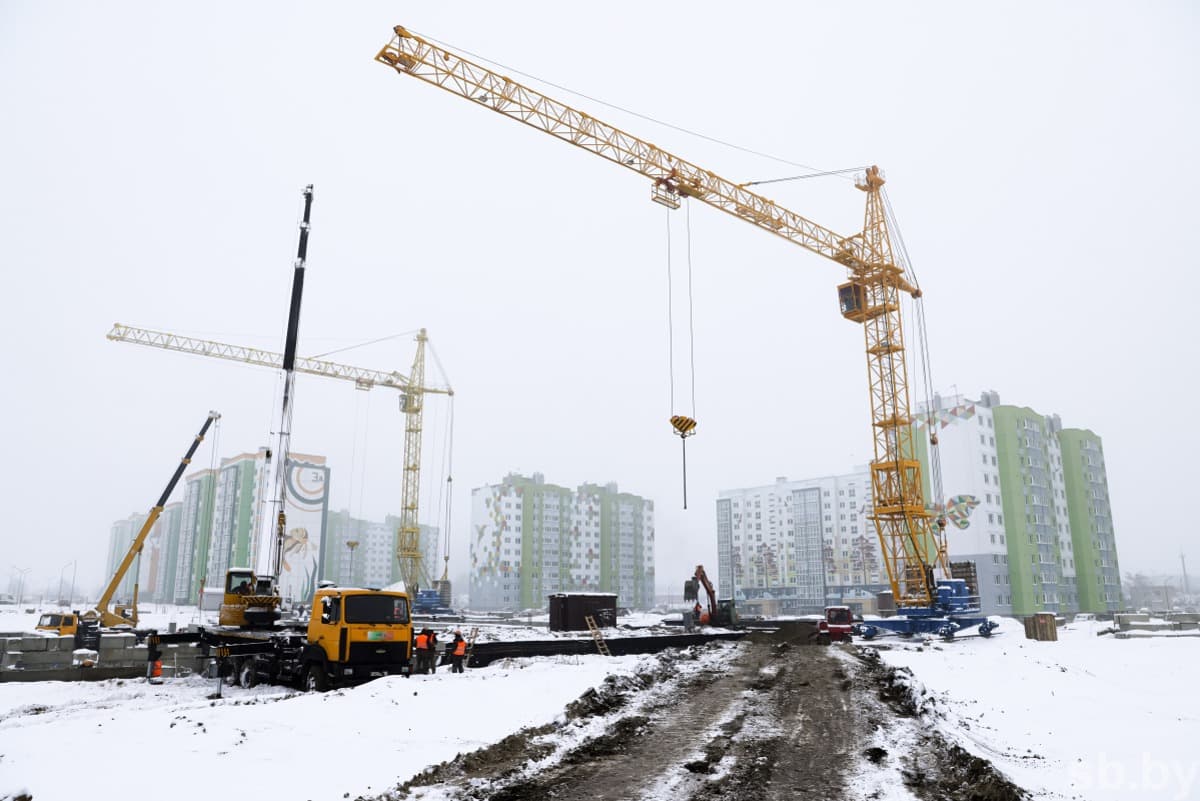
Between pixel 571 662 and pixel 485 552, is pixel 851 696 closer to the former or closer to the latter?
pixel 571 662

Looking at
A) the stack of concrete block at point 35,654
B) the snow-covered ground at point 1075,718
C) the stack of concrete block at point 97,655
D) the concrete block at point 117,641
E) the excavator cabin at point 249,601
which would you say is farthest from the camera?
the excavator cabin at point 249,601

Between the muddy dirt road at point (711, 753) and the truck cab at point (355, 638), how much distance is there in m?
5.53

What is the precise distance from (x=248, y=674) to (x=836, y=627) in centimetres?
2690

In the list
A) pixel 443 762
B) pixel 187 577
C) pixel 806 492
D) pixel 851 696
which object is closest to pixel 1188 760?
pixel 851 696

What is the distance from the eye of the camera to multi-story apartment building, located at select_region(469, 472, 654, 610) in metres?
126

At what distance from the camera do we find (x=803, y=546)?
121 metres

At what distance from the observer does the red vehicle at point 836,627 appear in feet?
112

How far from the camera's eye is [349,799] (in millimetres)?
7605

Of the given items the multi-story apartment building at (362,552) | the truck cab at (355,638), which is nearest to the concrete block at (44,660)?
the truck cab at (355,638)

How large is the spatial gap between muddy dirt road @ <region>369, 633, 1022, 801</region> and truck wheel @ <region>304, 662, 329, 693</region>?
21.9 ft

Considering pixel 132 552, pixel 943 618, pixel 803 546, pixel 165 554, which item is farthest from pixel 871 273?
pixel 165 554

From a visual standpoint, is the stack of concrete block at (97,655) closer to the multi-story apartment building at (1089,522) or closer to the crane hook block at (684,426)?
the crane hook block at (684,426)

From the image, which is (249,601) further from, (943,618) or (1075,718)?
(943,618)

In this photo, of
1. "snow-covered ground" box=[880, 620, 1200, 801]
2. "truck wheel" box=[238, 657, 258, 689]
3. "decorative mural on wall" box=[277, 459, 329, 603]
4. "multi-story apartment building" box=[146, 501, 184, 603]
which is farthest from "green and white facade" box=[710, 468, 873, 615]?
"multi-story apartment building" box=[146, 501, 184, 603]
